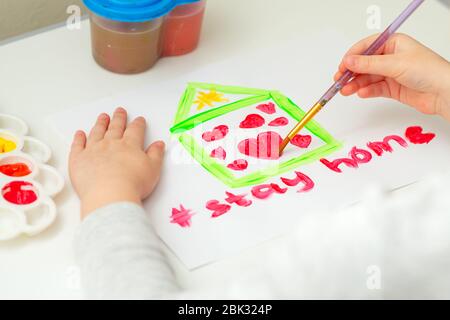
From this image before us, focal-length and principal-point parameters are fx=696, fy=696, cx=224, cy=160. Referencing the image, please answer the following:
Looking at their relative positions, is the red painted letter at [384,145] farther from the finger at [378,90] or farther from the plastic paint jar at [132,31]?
the plastic paint jar at [132,31]

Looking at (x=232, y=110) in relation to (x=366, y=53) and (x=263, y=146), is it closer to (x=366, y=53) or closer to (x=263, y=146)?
(x=263, y=146)

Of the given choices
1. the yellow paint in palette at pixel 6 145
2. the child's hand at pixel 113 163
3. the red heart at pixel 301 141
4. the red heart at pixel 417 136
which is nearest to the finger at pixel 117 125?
the child's hand at pixel 113 163

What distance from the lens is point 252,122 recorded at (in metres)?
0.85

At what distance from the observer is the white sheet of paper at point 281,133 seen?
715mm

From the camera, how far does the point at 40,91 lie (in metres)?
0.87

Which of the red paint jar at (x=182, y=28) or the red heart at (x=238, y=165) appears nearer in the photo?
the red heart at (x=238, y=165)

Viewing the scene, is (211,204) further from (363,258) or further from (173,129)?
(363,258)

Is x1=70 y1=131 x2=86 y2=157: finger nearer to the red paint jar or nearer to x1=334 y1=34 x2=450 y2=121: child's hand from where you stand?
the red paint jar

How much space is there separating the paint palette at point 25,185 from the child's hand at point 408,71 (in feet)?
1.23

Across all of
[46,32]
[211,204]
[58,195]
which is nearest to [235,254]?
[211,204]

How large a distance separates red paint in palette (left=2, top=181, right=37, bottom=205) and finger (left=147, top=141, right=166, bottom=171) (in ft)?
0.44

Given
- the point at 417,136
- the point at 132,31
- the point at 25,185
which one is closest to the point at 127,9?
the point at 132,31

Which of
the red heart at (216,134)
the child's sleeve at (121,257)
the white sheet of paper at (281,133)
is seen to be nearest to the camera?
the child's sleeve at (121,257)

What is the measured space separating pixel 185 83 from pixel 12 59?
0.23 m
